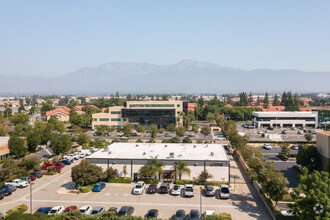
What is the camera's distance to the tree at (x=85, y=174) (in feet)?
88.2

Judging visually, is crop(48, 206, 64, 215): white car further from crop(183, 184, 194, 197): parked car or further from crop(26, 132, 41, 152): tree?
crop(26, 132, 41, 152): tree

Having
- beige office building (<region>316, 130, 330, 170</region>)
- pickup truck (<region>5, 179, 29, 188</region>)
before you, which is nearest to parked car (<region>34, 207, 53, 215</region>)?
pickup truck (<region>5, 179, 29, 188</region>)

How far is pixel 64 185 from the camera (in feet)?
96.3

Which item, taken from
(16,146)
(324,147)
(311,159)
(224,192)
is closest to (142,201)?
(224,192)

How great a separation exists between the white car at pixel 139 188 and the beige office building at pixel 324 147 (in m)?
20.3

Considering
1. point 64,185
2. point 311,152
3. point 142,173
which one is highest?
point 311,152

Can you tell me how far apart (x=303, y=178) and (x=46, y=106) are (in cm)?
10057

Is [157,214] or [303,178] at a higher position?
[303,178]

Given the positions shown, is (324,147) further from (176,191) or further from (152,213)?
(152,213)

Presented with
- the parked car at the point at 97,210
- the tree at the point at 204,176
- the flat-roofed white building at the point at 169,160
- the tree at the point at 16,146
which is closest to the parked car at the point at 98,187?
the flat-roofed white building at the point at 169,160

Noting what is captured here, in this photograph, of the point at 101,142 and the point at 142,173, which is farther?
the point at 101,142

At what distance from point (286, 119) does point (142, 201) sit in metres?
66.5

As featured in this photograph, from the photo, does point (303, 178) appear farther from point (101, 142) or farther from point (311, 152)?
point (101, 142)

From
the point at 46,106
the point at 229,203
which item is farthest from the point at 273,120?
the point at 46,106
